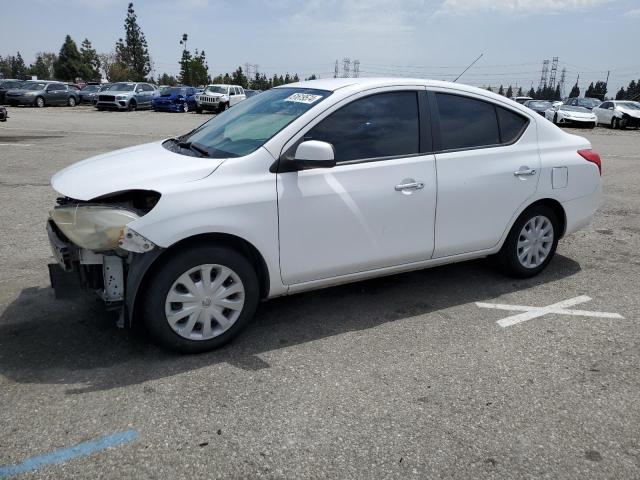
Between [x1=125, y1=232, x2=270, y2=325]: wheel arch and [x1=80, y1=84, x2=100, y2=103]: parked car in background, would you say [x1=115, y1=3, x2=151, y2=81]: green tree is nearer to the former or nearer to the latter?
[x1=80, y1=84, x2=100, y2=103]: parked car in background

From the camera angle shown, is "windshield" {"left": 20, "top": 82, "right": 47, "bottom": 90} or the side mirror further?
"windshield" {"left": 20, "top": 82, "right": 47, "bottom": 90}

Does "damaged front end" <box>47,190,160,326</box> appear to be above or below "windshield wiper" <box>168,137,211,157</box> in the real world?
below

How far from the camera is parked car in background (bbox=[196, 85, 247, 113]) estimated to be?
3278 cm

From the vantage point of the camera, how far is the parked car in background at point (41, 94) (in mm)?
32781

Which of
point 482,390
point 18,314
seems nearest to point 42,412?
point 18,314

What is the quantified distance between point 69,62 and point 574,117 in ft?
262

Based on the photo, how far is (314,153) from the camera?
11.5 feet

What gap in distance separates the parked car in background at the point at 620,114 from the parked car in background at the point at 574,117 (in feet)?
4.80

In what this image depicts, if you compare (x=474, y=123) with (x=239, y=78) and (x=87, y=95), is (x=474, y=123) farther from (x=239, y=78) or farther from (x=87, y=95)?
(x=239, y=78)

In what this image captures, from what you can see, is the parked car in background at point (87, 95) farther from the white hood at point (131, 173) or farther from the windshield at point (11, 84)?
the white hood at point (131, 173)

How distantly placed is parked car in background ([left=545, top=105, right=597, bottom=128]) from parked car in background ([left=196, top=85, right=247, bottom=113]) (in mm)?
17755

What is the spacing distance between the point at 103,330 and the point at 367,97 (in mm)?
2511

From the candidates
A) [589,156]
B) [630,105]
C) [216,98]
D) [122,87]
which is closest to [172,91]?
[122,87]

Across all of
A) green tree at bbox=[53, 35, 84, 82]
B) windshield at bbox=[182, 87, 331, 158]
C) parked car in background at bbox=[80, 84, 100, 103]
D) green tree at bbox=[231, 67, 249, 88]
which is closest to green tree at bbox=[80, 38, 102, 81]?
green tree at bbox=[53, 35, 84, 82]
